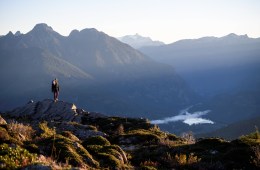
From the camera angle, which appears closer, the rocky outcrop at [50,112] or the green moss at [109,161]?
the green moss at [109,161]

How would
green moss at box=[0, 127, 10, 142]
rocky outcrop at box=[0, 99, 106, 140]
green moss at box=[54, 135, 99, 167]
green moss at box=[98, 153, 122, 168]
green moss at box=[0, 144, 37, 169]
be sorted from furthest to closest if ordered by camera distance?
rocky outcrop at box=[0, 99, 106, 140] < green moss at box=[98, 153, 122, 168] < green moss at box=[0, 127, 10, 142] < green moss at box=[54, 135, 99, 167] < green moss at box=[0, 144, 37, 169]

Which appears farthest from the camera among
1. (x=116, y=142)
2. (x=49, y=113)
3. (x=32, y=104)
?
(x=32, y=104)

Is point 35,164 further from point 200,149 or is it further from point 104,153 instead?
point 200,149

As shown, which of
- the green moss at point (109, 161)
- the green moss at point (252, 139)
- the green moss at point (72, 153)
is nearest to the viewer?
the green moss at point (72, 153)

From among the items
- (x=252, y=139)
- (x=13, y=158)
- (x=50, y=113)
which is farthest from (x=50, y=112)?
(x=13, y=158)

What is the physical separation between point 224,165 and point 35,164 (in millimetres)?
11049

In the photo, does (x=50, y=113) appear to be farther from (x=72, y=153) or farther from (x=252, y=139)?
(x=72, y=153)

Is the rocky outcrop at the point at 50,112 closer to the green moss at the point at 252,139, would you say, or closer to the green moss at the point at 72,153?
the green moss at the point at 252,139

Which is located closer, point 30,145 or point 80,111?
point 30,145

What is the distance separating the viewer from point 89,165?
16.2 m

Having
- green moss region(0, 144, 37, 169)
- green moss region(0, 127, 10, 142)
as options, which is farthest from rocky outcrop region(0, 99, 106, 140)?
green moss region(0, 144, 37, 169)

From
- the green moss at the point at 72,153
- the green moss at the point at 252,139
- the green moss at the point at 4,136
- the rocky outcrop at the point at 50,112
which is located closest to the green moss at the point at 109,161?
the green moss at the point at 72,153

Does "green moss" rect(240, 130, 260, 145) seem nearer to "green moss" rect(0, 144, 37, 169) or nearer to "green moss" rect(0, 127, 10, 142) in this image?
"green moss" rect(0, 127, 10, 142)

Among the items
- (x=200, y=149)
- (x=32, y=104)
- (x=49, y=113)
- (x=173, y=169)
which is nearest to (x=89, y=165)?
(x=173, y=169)
